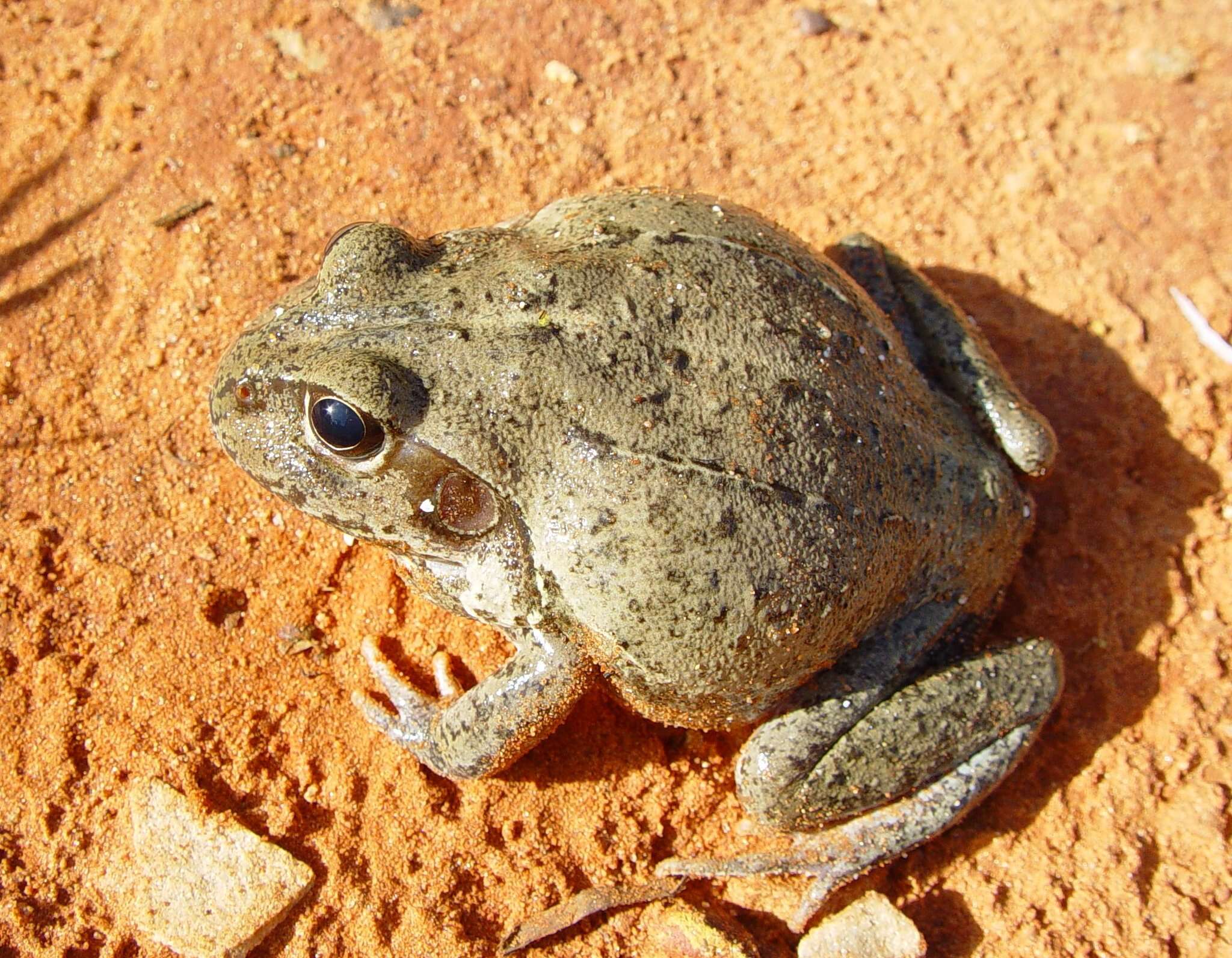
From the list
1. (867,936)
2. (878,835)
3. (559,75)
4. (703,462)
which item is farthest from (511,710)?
(559,75)

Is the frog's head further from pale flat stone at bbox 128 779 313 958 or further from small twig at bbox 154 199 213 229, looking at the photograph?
small twig at bbox 154 199 213 229

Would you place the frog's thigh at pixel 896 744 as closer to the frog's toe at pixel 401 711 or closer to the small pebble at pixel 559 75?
the frog's toe at pixel 401 711

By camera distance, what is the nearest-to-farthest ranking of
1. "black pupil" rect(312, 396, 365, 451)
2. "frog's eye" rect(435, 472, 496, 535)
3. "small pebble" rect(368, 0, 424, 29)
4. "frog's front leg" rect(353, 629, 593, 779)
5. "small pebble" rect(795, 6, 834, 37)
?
"black pupil" rect(312, 396, 365, 451)
"frog's eye" rect(435, 472, 496, 535)
"frog's front leg" rect(353, 629, 593, 779)
"small pebble" rect(368, 0, 424, 29)
"small pebble" rect(795, 6, 834, 37)

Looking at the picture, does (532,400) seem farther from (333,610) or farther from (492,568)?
(333,610)

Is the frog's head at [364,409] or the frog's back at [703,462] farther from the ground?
the frog's back at [703,462]

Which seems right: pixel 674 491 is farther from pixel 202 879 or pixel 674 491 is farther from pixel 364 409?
pixel 202 879

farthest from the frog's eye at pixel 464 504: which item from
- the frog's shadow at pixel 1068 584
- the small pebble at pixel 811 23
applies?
the small pebble at pixel 811 23

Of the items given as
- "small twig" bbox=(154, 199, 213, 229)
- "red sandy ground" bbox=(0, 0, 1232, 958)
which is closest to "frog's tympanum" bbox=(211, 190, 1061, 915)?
"red sandy ground" bbox=(0, 0, 1232, 958)
